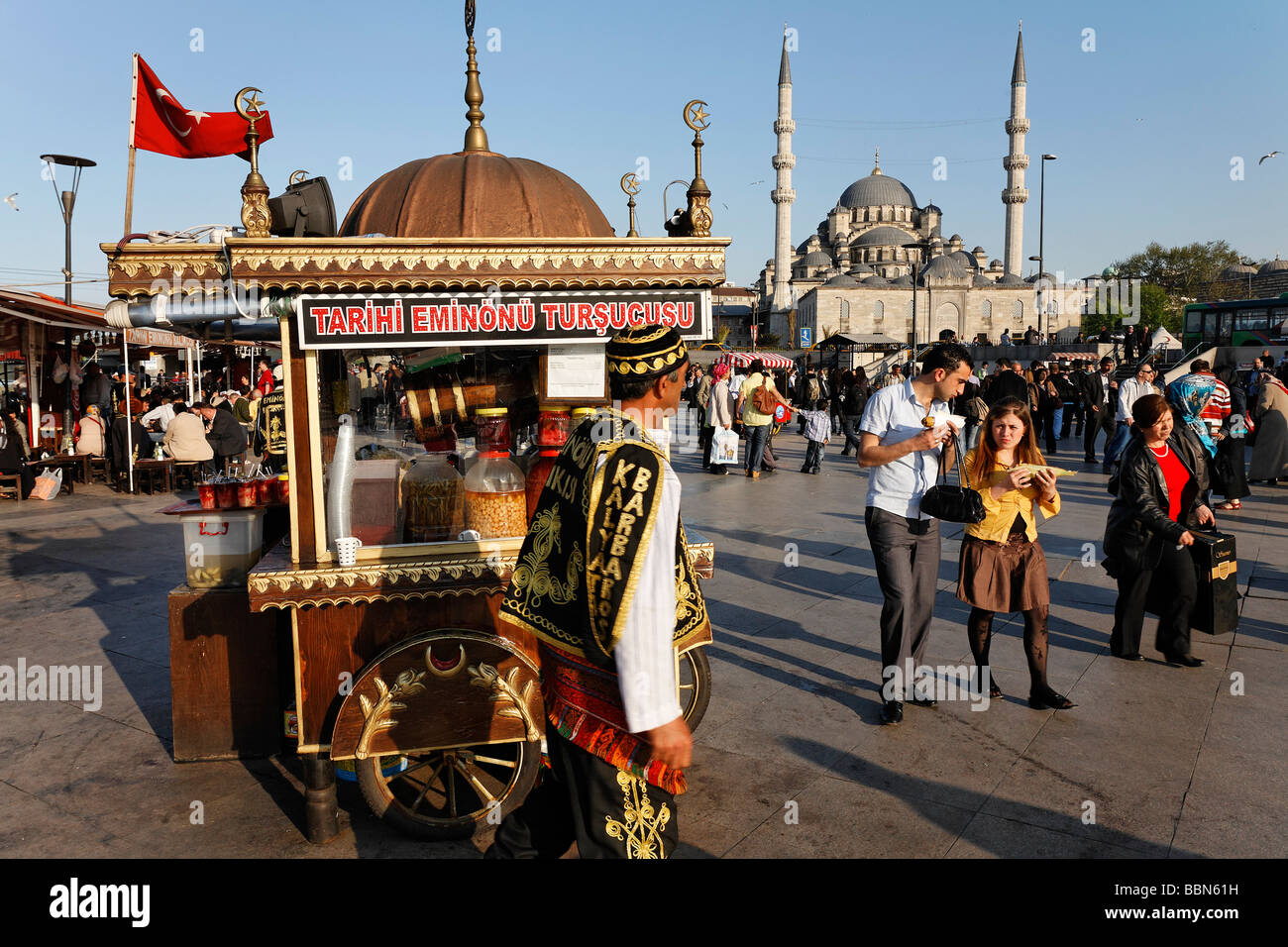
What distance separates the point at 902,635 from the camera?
463 centimetres

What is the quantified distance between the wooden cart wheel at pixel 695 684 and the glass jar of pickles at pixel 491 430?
1.35 m

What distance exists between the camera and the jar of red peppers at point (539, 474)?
381 cm

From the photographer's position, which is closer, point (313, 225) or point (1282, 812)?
Result: point (1282, 812)

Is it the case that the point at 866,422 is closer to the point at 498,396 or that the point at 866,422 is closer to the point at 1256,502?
the point at 498,396

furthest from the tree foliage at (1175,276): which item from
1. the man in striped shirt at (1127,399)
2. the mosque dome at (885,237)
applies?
the man in striped shirt at (1127,399)

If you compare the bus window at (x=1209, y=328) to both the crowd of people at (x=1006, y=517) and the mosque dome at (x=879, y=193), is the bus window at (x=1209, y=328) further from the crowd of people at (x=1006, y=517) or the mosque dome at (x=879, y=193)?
the mosque dome at (x=879, y=193)

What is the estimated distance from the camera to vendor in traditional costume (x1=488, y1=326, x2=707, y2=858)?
215 centimetres

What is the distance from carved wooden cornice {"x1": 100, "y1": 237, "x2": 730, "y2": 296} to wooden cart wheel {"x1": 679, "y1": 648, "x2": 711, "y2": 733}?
1.80 meters

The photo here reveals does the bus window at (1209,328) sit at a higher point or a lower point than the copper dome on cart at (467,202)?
higher

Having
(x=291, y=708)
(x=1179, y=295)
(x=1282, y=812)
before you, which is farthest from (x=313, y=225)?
(x=1179, y=295)

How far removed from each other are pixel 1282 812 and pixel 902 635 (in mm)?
1723

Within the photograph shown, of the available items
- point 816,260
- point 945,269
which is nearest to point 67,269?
point 945,269

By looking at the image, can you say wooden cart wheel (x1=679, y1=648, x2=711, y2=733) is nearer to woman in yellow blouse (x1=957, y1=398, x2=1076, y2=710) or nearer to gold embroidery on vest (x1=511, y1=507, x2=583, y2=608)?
woman in yellow blouse (x1=957, y1=398, x2=1076, y2=710)

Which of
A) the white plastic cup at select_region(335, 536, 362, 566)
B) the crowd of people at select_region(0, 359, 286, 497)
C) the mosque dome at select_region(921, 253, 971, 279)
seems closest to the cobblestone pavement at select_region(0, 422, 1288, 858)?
the white plastic cup at select_region(335, 536, 362, 566)
